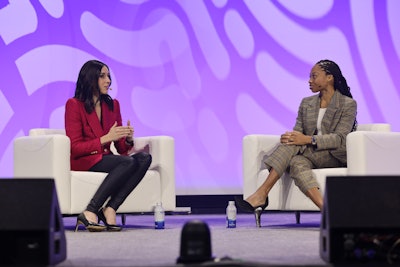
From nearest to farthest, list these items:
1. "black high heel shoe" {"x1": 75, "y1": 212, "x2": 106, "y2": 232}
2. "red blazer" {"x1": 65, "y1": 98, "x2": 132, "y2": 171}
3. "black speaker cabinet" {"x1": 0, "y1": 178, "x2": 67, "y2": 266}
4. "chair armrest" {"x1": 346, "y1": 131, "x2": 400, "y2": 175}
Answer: "black speaker cabinet" {"x1": 0, "y1": 178, "x2": 67, "y2": 266} < "chair armrest" {"x1": 346, "y1": 131, "x2": 400, "y2": 175} < "black high heel shoe" {"x1": 75, "y1": 212, "x2": 106, "y2": 232} < "red blazer" {"x1": 65, "y1": 98, "x2": 132, "y2": 171}

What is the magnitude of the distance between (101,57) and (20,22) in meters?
0.76

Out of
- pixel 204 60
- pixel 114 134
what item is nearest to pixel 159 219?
pixel 114 134

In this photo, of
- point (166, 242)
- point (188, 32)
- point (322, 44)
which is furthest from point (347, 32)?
point (166, 242)

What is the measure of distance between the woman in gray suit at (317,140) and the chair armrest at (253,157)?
183 millimetres

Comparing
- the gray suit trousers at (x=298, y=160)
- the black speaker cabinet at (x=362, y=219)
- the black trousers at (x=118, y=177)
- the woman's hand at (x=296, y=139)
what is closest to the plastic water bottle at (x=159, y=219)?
the black trousers at (x=118, y=177)

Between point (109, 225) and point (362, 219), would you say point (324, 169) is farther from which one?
point (362, 219)

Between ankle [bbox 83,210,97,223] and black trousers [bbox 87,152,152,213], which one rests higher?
black trousers [bbox 87,152,152,213]

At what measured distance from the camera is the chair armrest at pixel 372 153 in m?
4.04

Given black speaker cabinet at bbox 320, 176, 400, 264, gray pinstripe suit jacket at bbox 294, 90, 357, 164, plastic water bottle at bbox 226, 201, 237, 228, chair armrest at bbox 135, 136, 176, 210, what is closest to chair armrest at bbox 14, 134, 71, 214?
chair armrest at bbox 135, 136, 176, 210

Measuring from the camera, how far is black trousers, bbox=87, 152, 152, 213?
167 inches

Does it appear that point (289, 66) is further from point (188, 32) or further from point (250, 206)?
point (250, 206)

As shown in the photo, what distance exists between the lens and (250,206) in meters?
4.43

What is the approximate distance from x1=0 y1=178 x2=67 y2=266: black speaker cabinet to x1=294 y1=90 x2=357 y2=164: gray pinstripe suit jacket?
240cm

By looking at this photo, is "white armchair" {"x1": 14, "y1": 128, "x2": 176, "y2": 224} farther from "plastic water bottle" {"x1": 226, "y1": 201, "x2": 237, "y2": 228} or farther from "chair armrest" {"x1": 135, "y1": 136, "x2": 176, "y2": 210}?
"plastic water bottle" {"x1": 226, "y1": 201, "x2": 237, "y2": 228}
